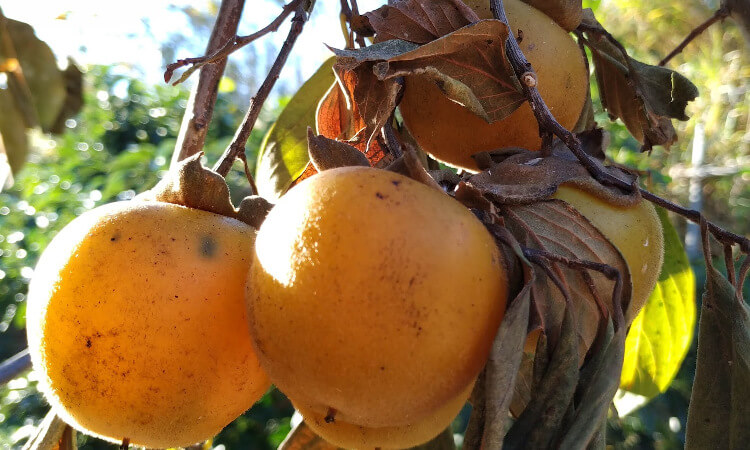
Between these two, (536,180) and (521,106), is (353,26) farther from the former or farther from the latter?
(536,180)

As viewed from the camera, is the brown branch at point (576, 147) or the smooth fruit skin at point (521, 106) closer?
the brown branch at point (576, 147)

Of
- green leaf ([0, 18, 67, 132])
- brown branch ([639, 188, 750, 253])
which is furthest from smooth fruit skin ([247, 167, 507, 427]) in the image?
green leaf ([0, 18, 67, 132])

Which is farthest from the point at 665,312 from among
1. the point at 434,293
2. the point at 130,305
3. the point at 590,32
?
the point at 130,305

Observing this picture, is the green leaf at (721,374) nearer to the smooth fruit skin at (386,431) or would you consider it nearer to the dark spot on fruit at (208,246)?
the smooth fruit skin at (386,431)

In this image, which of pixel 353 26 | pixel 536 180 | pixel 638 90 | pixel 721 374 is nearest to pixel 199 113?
pixel 353 26

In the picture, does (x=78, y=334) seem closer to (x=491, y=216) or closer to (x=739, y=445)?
(x=491, y=216)

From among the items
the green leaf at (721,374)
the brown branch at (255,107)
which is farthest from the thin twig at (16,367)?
the green leaf at (721,374)
